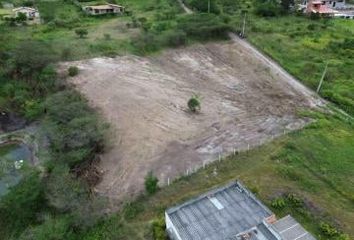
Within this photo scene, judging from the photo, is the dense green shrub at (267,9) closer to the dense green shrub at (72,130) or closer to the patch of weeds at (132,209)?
the dense green shrub at (72,130)

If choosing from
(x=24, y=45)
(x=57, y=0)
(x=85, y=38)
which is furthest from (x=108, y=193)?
(x=57, y=0)

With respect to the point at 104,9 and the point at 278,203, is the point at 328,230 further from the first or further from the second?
the point at 104,9

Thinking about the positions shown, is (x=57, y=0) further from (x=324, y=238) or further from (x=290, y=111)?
(x=324, y=238)

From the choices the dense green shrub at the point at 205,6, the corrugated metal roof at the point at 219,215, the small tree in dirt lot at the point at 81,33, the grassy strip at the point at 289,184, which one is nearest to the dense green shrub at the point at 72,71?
the small tree in dirt lot at the point at 81,33

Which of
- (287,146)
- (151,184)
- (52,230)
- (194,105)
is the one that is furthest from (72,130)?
(287,146)

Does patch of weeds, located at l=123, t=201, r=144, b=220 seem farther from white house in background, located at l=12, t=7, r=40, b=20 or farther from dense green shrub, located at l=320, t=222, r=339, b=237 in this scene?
white house in background, located at l=12, t=7, r=40, b=20

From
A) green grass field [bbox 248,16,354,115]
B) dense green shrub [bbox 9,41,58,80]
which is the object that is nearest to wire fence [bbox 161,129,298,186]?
green grass field [bbox 248,16,354,115]

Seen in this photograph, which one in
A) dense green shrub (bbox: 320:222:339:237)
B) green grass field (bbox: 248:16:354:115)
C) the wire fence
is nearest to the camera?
dense green shrub (bbox: 320:222:339:237)
